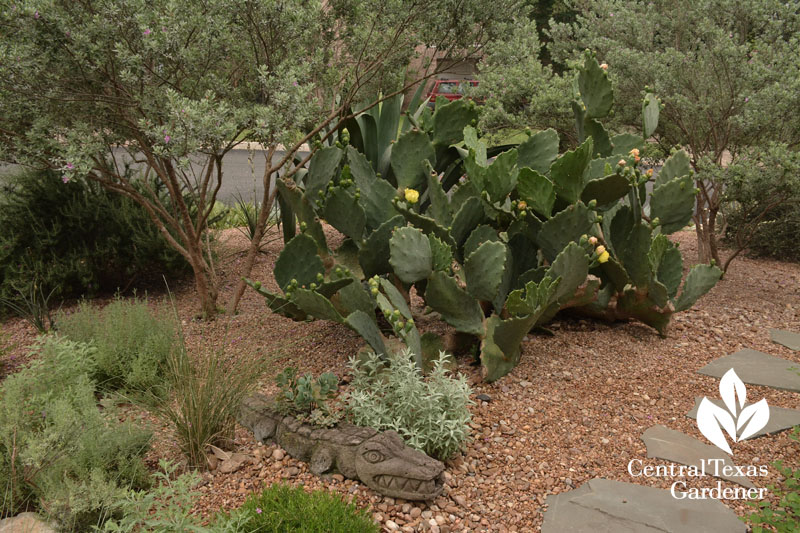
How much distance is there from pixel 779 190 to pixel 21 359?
18.9 feet

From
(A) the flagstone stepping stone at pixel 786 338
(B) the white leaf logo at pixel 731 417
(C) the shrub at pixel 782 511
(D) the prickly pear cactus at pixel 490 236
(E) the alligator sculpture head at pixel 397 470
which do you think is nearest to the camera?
(C) the shrub at pixel 782 511

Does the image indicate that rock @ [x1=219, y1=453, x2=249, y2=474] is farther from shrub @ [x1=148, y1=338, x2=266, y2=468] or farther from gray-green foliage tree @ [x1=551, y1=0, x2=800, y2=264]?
gray-green foliage tree @ [x1=551, y1=0, x2=800, y2=264]

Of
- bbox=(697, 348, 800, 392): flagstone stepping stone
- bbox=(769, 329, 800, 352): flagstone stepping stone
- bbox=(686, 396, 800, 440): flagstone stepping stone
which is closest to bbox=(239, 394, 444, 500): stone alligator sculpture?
bbox=(686, 396, 800, 440): flagstone stepping stone

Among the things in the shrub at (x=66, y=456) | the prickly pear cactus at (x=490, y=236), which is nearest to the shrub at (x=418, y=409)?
the prickly pear cactus at (x=490, y=236)

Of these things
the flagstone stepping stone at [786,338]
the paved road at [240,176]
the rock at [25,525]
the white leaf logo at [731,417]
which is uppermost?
the rock at [25,525]

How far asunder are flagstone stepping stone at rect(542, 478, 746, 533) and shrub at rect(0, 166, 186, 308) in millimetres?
4045

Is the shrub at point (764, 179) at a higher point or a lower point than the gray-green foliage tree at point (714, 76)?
lower

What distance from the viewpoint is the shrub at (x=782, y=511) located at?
236 cm

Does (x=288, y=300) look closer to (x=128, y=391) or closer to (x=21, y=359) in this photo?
(x=128, y=391)

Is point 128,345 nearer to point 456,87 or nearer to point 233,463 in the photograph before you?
point 233,463

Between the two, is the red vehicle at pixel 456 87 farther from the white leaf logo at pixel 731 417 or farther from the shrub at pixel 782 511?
the shrub at pixel 782 511

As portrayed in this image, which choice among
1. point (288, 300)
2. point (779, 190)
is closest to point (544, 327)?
point (288, 300)

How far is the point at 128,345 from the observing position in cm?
387

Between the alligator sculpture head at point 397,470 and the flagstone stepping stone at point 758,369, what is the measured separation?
6.43 ft
